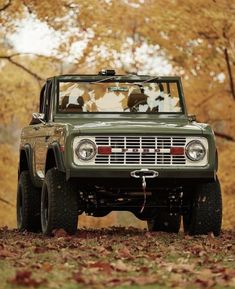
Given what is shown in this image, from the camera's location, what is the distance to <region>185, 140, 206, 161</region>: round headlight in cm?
1251

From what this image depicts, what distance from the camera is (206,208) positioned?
12977mm

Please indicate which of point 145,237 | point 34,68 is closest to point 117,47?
point 34,68

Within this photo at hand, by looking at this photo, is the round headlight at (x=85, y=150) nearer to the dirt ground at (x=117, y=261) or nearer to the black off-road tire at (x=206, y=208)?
the dirt ground at (x=117, y=261)

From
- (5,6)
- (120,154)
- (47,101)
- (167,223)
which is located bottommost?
(167,223)

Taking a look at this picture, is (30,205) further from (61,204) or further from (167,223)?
(61,204)

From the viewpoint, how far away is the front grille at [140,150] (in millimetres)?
12422

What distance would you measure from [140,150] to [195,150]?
0.68 m

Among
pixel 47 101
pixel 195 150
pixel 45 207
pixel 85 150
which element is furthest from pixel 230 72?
pixel 85 150

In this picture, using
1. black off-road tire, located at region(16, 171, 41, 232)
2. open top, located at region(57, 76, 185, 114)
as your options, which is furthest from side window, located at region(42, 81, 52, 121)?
black off-road tire, located at region(16, 171, 41, 232)

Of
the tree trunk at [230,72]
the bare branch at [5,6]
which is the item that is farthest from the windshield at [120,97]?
the bare branch at [5,6]

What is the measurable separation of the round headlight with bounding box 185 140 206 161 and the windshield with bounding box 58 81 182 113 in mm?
1789

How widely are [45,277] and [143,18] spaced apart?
78.2ft

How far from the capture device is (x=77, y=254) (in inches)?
398

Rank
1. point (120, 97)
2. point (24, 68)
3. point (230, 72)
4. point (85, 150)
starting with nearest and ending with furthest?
point (85, 150) → point (120, 97) → point (230, 72) → point (24, 68)
